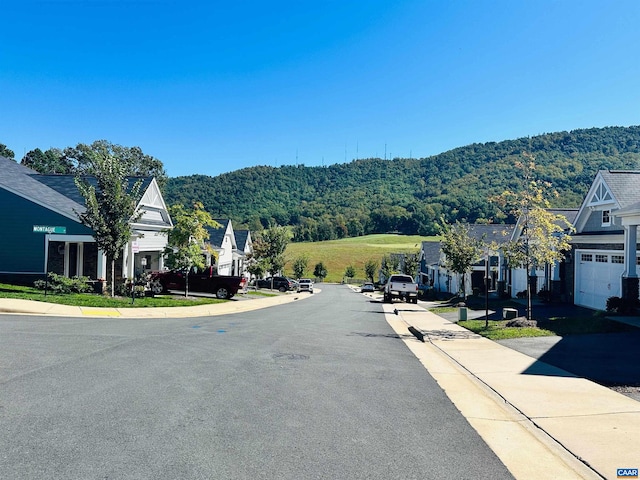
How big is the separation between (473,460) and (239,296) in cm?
3072

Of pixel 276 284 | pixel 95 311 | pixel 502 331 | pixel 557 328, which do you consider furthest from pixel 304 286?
pixel 557 328

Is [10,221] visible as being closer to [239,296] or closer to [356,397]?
[239,296]

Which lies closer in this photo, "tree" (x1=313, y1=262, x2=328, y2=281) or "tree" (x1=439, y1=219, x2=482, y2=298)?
"tree" (x1=439, y1=219, x2=482, y2=298)

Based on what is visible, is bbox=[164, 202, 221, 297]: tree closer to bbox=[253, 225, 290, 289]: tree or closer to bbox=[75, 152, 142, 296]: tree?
bbox=[75, 152, 142, 296]: tree

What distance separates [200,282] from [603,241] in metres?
21.8

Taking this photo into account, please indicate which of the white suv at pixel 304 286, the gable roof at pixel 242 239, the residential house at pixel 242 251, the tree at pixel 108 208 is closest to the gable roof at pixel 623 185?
the tree at pixel 108 208

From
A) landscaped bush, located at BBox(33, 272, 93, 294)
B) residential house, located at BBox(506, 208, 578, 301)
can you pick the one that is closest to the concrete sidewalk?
residential house, located at BBox(506, 208, 578, 301)

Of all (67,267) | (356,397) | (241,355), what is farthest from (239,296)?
(356,397)

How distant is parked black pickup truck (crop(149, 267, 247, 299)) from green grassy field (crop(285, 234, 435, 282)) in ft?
221

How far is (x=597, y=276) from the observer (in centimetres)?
2416

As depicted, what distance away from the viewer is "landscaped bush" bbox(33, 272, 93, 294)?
23281mm

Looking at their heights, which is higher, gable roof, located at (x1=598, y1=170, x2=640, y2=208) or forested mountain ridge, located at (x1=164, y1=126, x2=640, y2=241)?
forested mountain ridge, located at (x1=164, y1=126, x2=640, y2=241)

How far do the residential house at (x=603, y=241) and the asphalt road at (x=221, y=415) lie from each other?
15.0m

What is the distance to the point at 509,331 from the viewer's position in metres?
16.5
